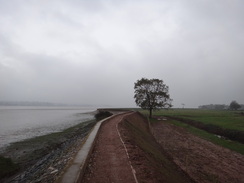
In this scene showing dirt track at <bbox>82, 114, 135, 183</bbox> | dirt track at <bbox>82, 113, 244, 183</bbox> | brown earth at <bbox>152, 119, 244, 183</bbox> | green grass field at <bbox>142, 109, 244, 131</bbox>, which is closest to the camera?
dirt track at <bbox>82, 114, 135, 183</bbox>

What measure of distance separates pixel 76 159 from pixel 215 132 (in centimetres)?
2891

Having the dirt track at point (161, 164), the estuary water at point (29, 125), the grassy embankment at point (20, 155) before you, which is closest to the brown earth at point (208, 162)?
the dirt track at point (161, 164)

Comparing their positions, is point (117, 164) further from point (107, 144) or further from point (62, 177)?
point (107, 144)

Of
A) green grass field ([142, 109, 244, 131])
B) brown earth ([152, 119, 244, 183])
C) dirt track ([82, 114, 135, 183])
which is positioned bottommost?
brown earth ([152, 119, 244, 183])

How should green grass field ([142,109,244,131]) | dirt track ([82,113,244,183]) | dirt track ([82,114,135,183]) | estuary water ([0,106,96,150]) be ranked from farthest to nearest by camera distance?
green grass field ([142,109,244,131])
estuary water ([0,106,96,150])
dirt track ([82,113,244,183])
dirt track ([82,114,135,183])

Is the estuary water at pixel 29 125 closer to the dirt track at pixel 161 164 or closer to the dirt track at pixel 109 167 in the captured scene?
the dirt track at pixel 109 167

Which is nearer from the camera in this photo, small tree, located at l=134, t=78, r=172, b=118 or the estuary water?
the estuary water

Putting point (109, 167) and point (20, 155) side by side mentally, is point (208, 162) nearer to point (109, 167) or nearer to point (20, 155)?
point (109, 167)

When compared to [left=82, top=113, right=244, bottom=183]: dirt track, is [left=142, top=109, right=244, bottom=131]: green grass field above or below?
above

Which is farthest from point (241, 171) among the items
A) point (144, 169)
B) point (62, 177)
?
point (62, 177)

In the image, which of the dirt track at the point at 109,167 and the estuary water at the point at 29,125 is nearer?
the dirt track at the point at 109,167

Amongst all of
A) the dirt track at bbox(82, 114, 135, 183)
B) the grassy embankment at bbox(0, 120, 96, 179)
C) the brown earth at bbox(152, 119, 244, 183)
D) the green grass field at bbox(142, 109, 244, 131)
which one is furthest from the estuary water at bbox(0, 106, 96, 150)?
the green grass field at bbox(142, 109, 244, 131)

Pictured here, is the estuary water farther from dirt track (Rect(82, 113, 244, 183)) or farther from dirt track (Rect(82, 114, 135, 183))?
dirt track (Rect(82, 113, 244, 183))

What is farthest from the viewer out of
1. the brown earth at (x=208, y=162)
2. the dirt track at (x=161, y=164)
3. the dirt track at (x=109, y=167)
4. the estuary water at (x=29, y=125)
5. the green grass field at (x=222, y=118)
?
the green grass field at (x=222, y=118)
